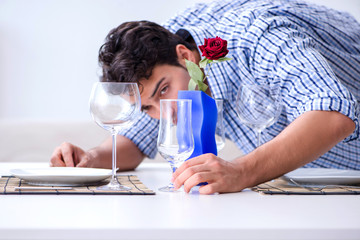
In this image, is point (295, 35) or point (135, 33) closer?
point (295, 35)

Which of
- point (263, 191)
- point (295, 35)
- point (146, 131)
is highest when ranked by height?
point (295, 35)

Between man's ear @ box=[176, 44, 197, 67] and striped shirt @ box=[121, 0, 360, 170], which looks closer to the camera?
striped shirt @ box=[121, 0, 360, 170]

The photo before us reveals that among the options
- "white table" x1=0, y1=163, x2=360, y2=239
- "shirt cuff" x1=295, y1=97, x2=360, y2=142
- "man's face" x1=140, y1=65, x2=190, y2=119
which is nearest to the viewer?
"white table" x1=0, y1=163, x2=360, y2=239

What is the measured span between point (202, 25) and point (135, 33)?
0.32 m

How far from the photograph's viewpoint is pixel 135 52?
158 centimetres

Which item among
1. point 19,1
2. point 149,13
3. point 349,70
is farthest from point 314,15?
point 19,1

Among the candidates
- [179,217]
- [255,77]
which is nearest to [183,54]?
[255,77]

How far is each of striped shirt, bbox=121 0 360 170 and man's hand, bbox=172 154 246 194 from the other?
321 millimetres

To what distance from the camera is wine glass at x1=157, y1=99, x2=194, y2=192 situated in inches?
34.1

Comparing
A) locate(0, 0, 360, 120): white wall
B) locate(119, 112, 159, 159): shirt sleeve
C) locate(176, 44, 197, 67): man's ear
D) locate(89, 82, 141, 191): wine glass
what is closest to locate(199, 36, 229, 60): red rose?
locate(89, 82, 141, 191): wine glass

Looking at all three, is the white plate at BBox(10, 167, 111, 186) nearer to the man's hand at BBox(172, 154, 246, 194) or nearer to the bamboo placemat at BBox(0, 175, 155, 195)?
the bamboo placemat at BBox(0, 175, 155, 195)

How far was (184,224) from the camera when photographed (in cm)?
58

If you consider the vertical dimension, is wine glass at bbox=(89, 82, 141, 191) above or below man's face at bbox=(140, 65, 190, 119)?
above

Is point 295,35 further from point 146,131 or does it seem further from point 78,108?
point 78,108
